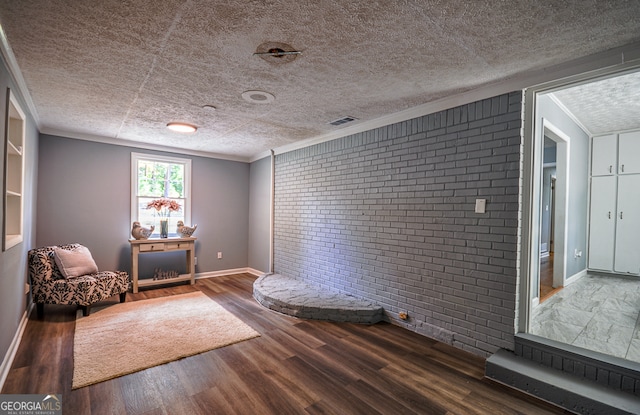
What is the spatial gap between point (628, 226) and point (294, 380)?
5641 mm

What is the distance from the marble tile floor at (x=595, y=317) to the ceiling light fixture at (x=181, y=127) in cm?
439

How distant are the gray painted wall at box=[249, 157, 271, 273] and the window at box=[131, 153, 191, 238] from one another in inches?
48.9

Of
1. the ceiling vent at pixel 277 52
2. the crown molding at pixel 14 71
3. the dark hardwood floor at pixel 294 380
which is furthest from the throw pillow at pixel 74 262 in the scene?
the ceiling vent at pixel 277 52

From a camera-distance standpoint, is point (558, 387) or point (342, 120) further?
point (342, 120)

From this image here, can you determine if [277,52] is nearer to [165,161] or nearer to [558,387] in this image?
[558,387]

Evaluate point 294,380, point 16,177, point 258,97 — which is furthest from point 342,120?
point 16,177

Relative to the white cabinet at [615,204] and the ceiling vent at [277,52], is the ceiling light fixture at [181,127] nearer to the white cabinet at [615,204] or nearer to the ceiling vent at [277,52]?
the ceiling vent at [277,52]

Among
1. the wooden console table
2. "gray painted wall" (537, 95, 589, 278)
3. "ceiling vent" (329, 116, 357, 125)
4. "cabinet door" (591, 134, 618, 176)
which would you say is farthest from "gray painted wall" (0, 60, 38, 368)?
"cabinet door" (591, 134, 618, 176)

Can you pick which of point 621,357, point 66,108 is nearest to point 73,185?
point 66,108

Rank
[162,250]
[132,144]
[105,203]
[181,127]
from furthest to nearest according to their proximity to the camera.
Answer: [132,144]
[162,250]
[105,203]
[181,127]

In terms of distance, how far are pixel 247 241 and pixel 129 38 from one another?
4775 mm

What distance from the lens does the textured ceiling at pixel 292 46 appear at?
1.64 meters

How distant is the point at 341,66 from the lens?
2.30 metres

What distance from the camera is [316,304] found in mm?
3604
